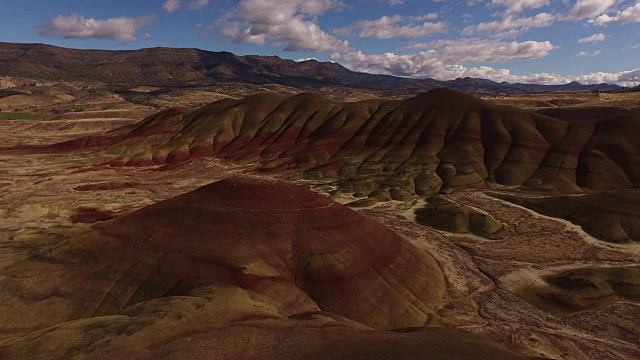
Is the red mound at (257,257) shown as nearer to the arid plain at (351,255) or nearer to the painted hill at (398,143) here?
the arid plain at (351,255)

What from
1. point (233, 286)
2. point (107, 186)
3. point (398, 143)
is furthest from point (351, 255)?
point (398, 143)

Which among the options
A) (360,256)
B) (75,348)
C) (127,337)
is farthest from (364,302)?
(75,348)

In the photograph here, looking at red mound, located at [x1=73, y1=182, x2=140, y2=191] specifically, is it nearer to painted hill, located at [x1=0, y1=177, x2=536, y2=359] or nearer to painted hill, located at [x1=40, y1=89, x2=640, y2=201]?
painted hill, located at [x1=40, y1=89, x2=640, y2=201]

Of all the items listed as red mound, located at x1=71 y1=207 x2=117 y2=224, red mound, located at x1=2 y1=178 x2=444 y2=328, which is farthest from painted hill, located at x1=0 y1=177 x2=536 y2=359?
red mound, located at x1=71 y1=207 x2=117 y2=224

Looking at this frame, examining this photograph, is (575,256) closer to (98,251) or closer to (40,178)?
(98,251)

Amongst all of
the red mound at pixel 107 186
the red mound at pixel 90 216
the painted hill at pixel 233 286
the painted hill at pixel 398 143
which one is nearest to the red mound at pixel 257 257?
the painted hill at pixel 233 286
